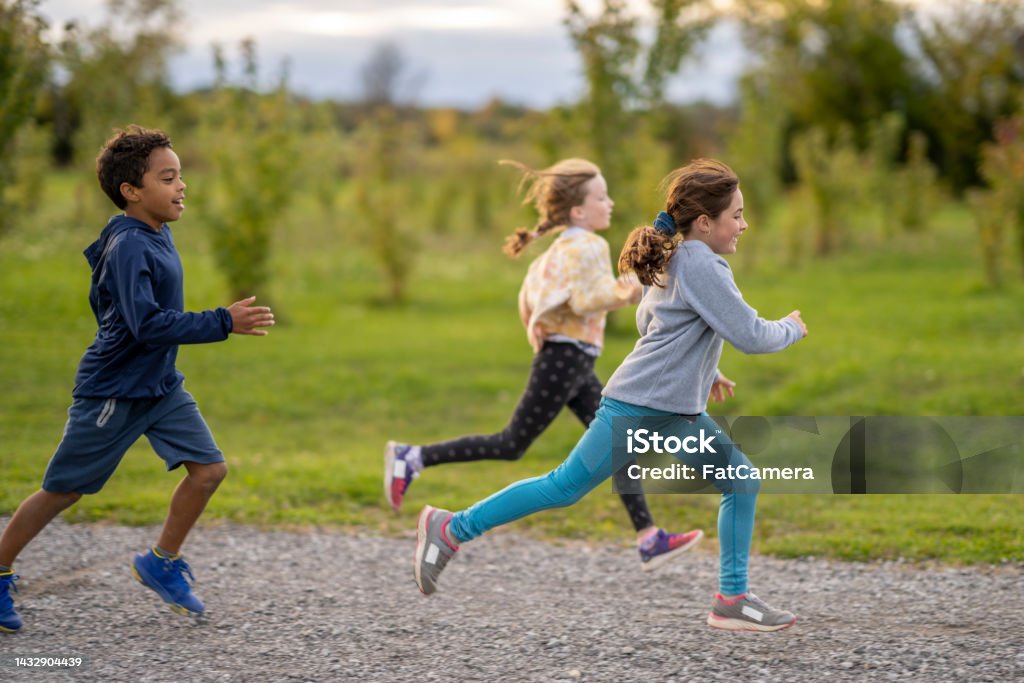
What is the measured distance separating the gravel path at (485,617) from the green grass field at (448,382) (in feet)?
1.54

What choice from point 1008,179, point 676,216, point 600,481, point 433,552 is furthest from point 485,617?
point 1008,179

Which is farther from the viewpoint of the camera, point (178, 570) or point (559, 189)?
point (559, 189)

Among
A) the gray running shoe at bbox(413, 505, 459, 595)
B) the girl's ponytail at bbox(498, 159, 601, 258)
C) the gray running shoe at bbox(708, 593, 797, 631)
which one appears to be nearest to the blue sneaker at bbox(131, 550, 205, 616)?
the gray running shoe at bbox(413, 505, 459, 595)

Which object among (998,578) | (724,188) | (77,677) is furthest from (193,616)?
(998,578)

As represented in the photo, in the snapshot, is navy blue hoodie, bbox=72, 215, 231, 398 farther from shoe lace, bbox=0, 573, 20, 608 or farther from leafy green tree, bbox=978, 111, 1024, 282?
leafy green tree, bbox=978, 111, 1024, 282

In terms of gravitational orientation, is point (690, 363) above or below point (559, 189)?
below

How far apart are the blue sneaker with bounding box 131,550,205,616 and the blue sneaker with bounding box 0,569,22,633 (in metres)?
0.47

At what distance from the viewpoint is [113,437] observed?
4160 mm

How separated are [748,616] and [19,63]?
22.1ft

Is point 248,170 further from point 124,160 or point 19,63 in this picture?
point 124,160

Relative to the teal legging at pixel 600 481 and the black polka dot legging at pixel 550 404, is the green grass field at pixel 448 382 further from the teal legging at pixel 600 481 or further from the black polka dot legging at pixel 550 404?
the teal legging at pixel 600 481

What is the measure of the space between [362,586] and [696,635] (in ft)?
5.19

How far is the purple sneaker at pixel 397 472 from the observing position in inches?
216

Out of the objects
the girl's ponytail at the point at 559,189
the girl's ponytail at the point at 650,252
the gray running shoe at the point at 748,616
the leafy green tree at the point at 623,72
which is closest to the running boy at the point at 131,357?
the girl's ponytail at the point at 650,252
